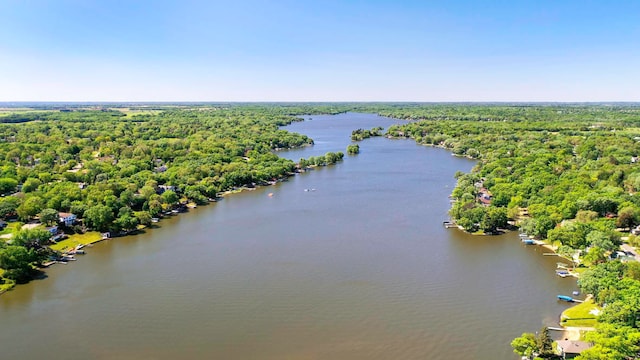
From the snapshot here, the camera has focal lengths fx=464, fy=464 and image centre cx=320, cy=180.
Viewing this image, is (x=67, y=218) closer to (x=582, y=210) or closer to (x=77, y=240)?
(x=77, y=240)

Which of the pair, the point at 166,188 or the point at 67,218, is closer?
the point at 67,218

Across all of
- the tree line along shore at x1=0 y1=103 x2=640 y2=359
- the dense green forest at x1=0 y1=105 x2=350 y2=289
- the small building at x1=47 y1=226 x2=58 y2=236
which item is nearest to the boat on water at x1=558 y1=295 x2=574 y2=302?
the tree line along shore at x1=0 y1=103 x2=640 y2=359

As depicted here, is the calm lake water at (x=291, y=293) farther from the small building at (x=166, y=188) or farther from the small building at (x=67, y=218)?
the small building at (x=166, y=188)

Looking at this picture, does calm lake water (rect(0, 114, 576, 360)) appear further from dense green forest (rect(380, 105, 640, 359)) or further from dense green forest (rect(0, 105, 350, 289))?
dense green forest (rect(0, 105, 350, 289))

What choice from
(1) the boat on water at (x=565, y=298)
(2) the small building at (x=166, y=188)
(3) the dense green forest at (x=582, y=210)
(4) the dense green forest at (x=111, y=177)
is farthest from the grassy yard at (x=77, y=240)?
(1) the boat on water at (x=565, y=298)

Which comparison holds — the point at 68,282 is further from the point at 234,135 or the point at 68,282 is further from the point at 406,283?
the point at 234,135

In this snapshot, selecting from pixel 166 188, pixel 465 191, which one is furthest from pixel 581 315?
pixel 166 188

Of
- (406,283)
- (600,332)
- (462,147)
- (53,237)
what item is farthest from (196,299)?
(462,147)
